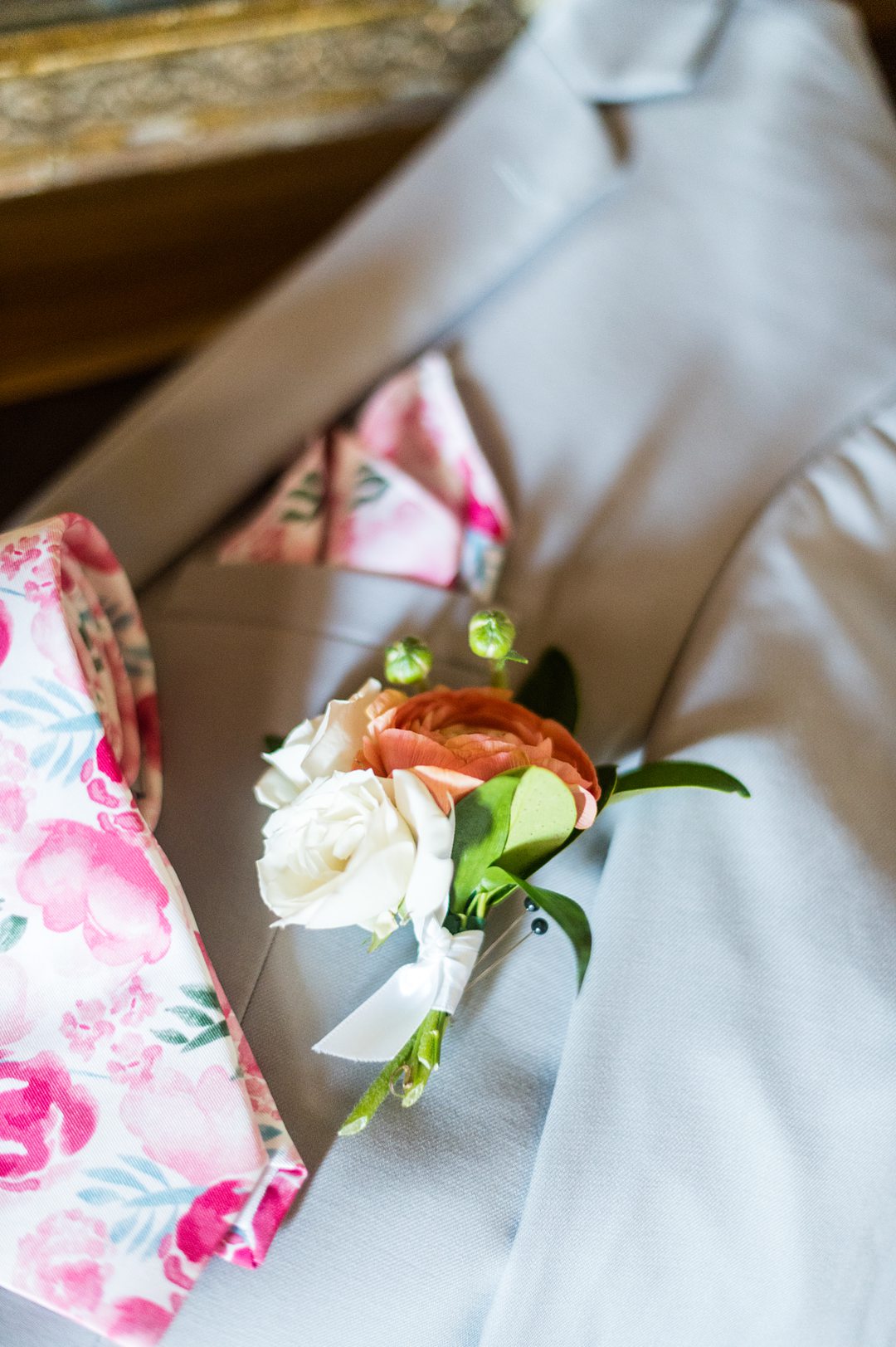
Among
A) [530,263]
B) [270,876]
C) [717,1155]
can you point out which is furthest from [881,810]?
[530,263]

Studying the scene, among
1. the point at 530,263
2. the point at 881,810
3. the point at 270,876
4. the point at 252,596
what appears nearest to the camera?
the point at 270,876

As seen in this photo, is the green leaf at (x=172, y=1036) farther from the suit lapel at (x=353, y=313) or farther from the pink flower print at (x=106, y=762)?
the suit lapel at (x=353, y=313)

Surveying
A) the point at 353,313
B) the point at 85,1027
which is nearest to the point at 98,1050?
the point at 85,1027

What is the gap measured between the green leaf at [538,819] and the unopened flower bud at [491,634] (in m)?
0.08

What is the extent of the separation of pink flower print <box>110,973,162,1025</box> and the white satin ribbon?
0.09m

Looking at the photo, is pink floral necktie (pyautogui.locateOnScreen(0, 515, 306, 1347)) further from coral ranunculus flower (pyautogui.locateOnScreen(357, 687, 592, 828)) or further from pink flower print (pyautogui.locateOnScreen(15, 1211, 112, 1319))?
coral ranunculus flower (pyautogui.locateOnScreen(357, 687, 592, 828))

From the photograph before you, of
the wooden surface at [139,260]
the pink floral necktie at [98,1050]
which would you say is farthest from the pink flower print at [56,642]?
the wooden surface at [139,260]

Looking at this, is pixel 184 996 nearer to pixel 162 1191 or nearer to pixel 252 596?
pixel 162 1191

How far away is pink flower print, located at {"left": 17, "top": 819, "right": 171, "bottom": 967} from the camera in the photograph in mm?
473

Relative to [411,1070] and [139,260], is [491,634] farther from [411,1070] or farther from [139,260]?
[139,260]

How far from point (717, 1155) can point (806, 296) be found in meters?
0.66

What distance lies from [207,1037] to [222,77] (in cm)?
103

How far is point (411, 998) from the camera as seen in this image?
48 centimetres

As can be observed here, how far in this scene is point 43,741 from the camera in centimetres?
48
